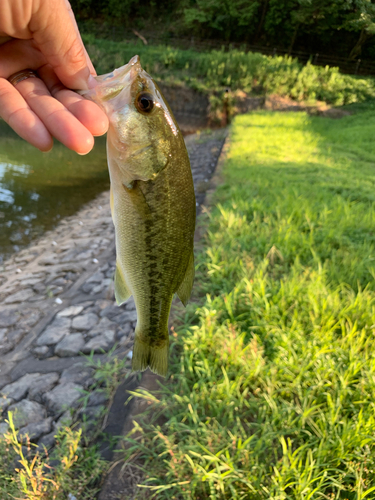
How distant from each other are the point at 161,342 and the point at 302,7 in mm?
29126

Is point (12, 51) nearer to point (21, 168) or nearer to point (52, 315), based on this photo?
point (52, 315)

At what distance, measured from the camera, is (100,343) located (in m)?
3.41

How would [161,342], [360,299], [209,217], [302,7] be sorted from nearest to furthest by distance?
1. [161,342]
2. [360,299]
3. [209,217]
4. [302,7]

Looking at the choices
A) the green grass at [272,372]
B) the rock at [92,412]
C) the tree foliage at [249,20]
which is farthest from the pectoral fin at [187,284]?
the tree foliage at [249,20]

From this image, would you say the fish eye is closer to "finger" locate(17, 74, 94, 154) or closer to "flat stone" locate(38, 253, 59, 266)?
"finger" locate(17, 74, 94, 154)

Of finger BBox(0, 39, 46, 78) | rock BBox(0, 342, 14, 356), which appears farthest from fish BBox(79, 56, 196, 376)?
rock BBox(0, 342, 14, 356)

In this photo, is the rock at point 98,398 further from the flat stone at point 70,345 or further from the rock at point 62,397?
the flat stone at point 70,345

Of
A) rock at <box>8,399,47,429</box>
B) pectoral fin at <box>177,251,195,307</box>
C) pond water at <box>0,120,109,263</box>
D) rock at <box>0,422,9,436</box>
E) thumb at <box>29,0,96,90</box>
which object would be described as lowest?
pond water at <box>0,120,109,263</box>

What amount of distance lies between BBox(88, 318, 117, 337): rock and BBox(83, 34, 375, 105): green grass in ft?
52.7

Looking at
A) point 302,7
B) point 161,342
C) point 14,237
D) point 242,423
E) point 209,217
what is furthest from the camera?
point 302,7

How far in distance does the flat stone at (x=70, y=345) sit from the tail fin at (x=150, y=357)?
7.28 feet

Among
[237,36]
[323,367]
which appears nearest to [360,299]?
[323,367]

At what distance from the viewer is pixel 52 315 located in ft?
13.1

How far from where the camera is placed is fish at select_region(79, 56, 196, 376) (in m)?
1.19
